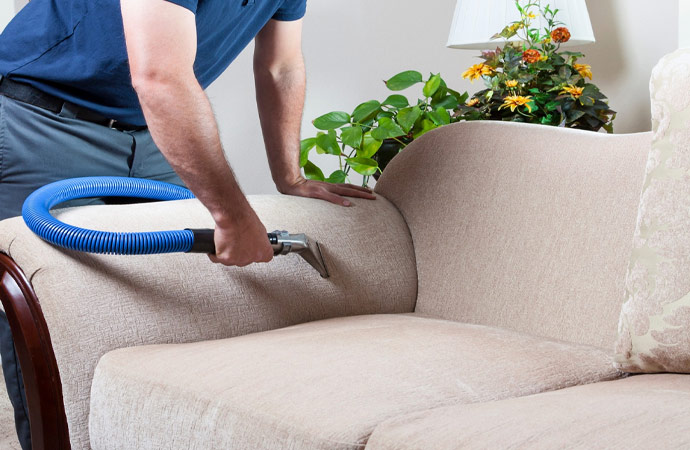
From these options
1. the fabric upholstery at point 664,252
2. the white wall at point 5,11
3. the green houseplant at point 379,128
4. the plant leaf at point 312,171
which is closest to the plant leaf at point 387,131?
the green houseplant at point 379,128

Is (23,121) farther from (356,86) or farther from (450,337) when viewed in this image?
(356,86)

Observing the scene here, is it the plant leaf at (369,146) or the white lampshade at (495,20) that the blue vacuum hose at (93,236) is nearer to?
the plant leaf at (369,146)

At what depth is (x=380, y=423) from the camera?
89 cm

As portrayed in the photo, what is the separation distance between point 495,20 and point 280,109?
2.53 ft

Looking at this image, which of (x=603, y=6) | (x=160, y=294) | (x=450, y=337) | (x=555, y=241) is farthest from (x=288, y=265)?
(x=603, y=6)

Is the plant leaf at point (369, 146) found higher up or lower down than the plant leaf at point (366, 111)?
lower down

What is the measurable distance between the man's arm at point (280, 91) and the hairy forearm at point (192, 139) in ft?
1.56

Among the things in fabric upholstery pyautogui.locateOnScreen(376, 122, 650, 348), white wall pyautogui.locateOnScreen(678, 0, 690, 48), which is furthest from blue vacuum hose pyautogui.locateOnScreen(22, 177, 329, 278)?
white wall pyautogui.locateOnScreen(678, 0, 690, 48)

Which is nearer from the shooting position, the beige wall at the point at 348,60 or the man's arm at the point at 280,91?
the man's arm at the point at 280,91

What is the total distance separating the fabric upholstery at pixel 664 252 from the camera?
109 centimetres

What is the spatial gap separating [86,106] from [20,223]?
0.41 m

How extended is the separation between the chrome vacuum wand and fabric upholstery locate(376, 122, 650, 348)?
0.26 m

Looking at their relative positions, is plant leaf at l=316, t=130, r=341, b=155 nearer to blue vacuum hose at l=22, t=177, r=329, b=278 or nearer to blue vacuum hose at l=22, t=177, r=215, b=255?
blue vacuum hose at l=22, t=177, r=329, b=278

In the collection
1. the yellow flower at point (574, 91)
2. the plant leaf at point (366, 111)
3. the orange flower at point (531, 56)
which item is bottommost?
the plant leaf at point (366, 111)
